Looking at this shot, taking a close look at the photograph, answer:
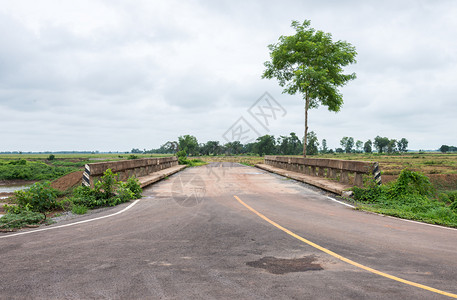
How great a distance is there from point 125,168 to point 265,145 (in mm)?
129697

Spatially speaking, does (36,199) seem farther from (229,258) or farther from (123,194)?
(229,258)

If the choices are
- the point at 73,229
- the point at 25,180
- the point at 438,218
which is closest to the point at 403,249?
the point at 438,218

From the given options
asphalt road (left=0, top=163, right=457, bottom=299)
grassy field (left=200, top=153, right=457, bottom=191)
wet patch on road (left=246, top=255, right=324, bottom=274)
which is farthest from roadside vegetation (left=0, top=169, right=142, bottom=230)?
grassy field (left=200, top=153, right=457, bottom=191)

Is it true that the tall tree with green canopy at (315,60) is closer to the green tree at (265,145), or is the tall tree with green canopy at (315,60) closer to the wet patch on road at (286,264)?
the wet patch on road at (286,264)

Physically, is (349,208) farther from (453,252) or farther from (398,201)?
(453,252)

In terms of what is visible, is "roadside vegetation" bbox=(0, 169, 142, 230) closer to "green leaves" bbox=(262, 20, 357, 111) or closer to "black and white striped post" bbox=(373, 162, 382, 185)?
"black and white striped post" bbox=(373, 162, 382, 185)

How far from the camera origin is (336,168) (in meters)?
13.8

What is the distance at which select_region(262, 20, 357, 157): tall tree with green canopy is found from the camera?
20.9 meters

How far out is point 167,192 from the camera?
38.3 feet

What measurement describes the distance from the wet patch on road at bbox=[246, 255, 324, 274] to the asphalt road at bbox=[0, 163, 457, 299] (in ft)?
0.05

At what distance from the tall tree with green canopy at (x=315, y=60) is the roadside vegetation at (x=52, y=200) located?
1510 centimetres

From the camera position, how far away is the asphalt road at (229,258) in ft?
11.0

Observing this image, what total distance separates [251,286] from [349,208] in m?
6.35

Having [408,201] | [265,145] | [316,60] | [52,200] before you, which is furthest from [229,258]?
[265,145]
